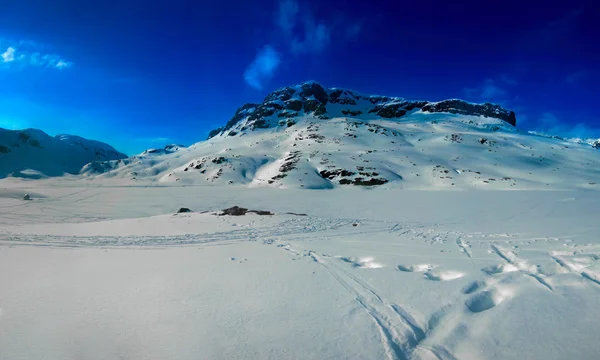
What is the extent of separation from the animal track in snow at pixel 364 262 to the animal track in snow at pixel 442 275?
139 centimetres

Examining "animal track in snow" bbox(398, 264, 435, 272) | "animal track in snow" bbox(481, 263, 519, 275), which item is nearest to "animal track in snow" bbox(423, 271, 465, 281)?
Result: "animal track in snow" bbox(398, 264, 435, 272)

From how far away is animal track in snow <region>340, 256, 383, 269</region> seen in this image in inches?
338

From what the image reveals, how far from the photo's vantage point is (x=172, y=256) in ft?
34.6

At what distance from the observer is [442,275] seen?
746 centimetres

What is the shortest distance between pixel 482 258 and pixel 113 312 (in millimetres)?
9844

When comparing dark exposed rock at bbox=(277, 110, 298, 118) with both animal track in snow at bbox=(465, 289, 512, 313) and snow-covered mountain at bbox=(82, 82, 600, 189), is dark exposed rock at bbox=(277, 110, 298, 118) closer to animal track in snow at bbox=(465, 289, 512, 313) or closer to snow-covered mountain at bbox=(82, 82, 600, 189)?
snow-covered mountain at bbox=(82, 82, 600, 189)

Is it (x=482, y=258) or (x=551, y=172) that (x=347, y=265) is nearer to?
(x=482, y=258)

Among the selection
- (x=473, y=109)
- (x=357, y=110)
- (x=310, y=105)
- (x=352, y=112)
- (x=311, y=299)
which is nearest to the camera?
(x=311, y=299)

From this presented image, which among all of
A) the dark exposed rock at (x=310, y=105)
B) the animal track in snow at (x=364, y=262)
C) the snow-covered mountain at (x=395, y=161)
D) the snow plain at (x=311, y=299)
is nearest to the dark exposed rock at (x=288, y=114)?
the dark exposed rock at (x=310, y=105)

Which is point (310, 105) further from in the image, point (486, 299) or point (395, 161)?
point (486, 299)

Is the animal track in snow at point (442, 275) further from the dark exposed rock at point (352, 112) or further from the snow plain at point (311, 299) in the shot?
the dark exposed rock at point (352, 112)

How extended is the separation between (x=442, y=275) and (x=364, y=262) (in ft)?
7.77

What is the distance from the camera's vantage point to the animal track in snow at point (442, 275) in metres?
7.20

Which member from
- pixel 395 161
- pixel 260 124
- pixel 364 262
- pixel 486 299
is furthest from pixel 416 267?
pixel 260 124
